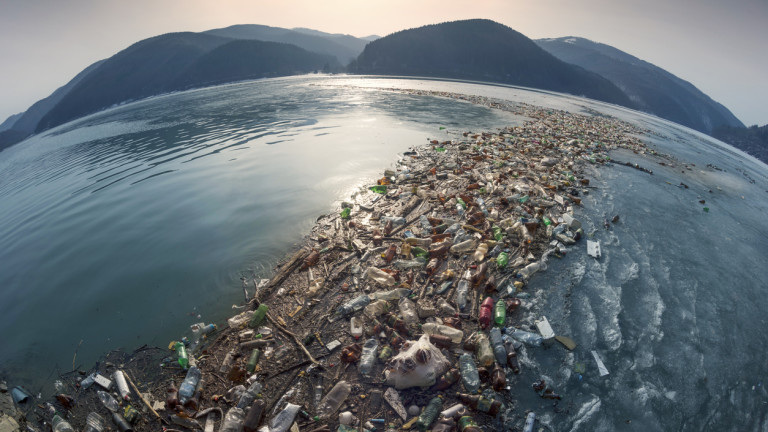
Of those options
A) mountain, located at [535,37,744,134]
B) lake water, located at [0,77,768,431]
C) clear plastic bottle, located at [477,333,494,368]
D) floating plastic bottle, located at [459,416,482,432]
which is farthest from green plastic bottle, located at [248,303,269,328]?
mountain, located at [535,37,744,134]

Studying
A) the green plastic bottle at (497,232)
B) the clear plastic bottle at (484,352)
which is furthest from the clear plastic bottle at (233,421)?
the green plastic bottle at (497,232)

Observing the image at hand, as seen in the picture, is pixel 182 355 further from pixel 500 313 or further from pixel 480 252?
pixel 480 252

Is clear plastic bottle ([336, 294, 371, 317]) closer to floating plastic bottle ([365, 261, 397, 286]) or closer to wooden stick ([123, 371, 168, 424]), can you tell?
floating plastic bottle ([365, 261, 397, 286])

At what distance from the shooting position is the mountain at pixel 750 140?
Result: 2303 inches

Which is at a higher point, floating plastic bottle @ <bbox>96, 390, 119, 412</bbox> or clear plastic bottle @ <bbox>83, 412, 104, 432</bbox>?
floating plastic bottle @ <bbox>96, 390, 119, 412</bbox>

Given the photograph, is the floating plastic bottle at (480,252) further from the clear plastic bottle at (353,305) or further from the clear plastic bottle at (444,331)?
the clear plastic bottle at (353,305)

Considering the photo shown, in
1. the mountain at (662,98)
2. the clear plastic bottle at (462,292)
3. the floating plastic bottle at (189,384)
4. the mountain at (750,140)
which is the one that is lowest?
the floating plastic bottle at (189,384)

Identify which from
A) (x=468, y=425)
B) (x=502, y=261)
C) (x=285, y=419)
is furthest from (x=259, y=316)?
(x=502, y=261)

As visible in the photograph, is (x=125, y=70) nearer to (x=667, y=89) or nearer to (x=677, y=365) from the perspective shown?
(x=677, y=365)

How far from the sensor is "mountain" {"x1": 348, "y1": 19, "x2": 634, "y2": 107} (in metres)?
109

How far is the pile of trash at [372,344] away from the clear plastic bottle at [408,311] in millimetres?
19

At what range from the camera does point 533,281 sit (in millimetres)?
5238

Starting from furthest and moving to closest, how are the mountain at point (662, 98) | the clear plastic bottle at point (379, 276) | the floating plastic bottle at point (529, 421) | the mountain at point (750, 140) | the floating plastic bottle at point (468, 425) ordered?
the mountain at point (662, 98) → the mountain at point (750, 140) → the clear plastic bottle at point (379, 276) → the floating plastic bottle at point (529, 421) → the floating plastic bottle at point (468, 425)

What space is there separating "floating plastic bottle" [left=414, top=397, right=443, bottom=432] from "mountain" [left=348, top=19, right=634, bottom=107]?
393ft
